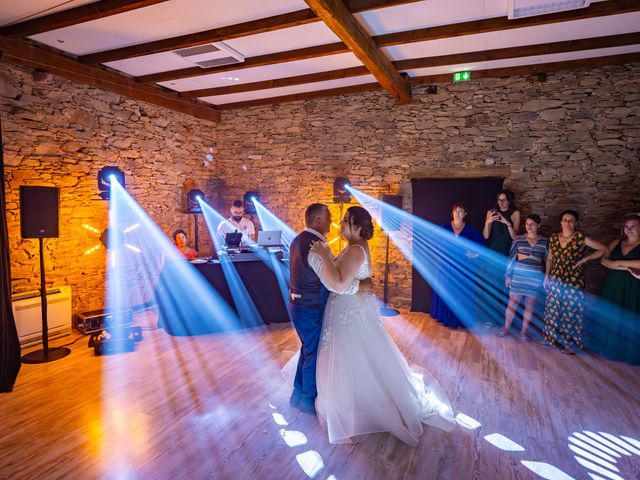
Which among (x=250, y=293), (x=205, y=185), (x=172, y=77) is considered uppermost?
(x=172, y=77)

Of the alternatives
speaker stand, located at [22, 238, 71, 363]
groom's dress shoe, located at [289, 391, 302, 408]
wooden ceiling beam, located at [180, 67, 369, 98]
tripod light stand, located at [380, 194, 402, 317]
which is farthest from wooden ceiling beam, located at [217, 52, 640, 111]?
groom's dress shoe, located at [289, 391, 302, 408]

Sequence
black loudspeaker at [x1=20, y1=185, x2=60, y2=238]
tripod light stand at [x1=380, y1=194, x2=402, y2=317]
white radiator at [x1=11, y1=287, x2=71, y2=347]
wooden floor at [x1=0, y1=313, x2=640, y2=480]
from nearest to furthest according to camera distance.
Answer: wooden floor at [x1=0, y1=313, x2=640, y2=480], black loudspeaker at [x1=20, y1=185, x2=60, y2=238], white radiator at [x1=11, y1=287, x2=71, y2=347], tripod light stand at [x1=380, y1=194, x2=402, y2=317]

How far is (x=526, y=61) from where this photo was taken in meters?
4.89

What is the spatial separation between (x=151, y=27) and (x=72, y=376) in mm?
3515

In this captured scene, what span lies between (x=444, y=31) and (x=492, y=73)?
5.78 feet

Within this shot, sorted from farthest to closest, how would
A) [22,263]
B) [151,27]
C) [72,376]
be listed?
1. [22,263]
2. [151,27]
3. [72,376]

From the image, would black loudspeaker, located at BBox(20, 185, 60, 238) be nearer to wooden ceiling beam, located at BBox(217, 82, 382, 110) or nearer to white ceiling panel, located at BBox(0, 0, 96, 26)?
white ceiling panel, located at BBox(0, 0, 96, 26)

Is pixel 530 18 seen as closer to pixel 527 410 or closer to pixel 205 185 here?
pixel 527 410

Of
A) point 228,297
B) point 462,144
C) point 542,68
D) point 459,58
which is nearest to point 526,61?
point 542,68

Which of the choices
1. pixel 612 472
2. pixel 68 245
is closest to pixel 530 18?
pixel 612 472

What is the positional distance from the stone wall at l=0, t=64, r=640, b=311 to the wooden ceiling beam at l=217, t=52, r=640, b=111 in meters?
0.11

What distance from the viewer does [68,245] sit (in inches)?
194

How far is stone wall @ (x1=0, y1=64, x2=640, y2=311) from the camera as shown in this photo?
4.69 metres

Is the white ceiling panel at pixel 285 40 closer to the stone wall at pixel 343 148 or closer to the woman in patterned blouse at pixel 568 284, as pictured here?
the stone wall at pixel 343 148
